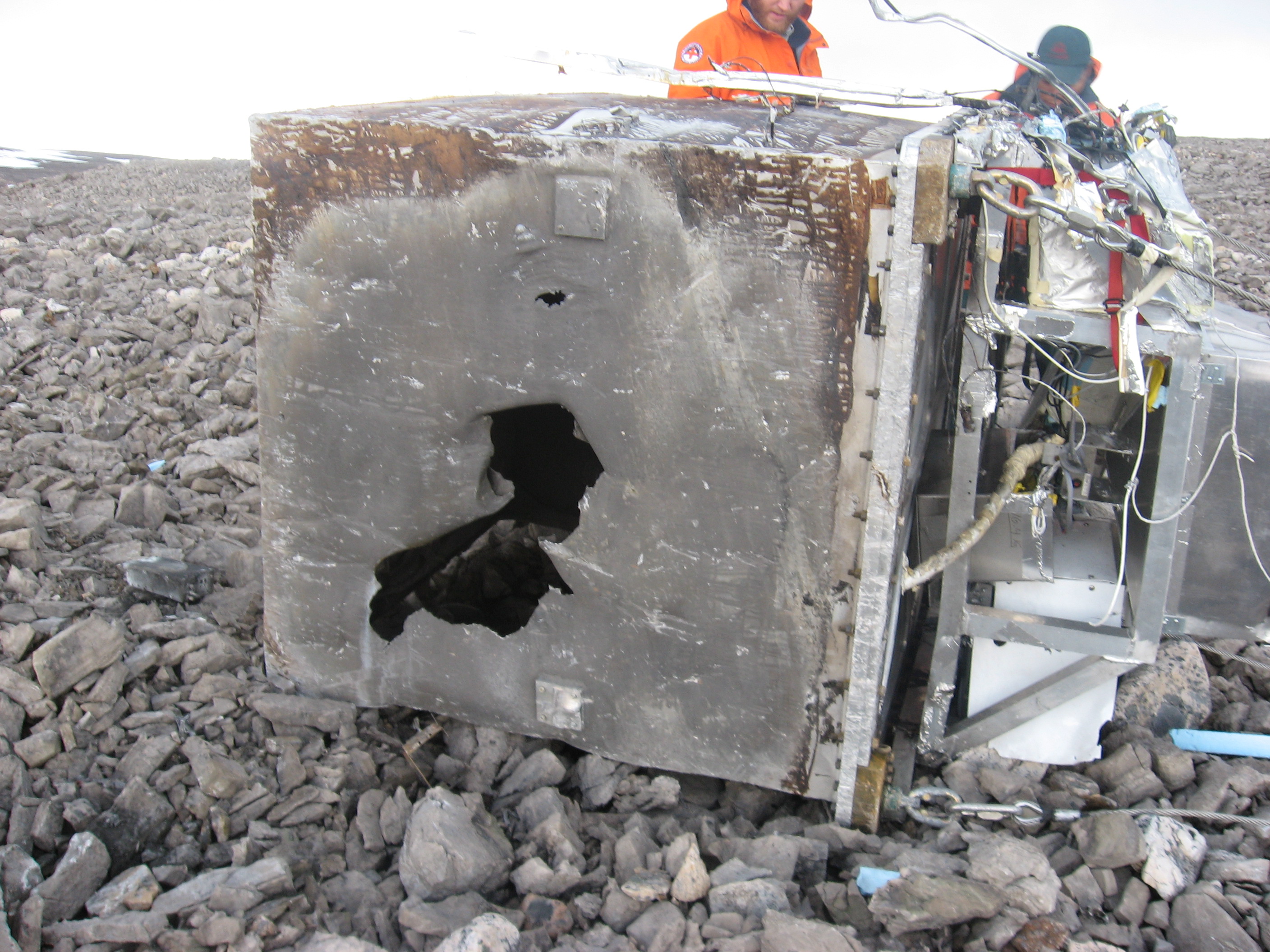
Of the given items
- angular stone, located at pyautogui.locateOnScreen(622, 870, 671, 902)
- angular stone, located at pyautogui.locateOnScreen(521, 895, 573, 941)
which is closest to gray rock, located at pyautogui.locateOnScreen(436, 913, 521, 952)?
angular stone, located at pyautogui.locateOnScreen(521, 895, 573, 941)

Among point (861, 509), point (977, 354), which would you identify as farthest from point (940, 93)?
point (861, 509)

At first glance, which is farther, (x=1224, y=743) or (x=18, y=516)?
(x=18, y=516)

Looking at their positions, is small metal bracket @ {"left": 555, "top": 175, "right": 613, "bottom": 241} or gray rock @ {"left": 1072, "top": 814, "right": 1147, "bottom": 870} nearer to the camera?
small metal bracket @ {"left": 555, "top": 175, "right": 613, "bottom": 241}

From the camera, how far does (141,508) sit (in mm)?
3971

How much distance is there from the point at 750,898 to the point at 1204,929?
1041 mm

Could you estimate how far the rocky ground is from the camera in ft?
7.50

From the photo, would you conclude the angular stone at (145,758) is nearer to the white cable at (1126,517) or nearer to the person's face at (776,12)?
the white cable at (1126,517)

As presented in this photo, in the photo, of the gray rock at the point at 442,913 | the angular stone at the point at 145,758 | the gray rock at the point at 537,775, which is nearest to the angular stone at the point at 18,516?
the angular stone at the point at 145,758

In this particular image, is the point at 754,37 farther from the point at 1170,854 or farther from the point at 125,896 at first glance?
the point at 125,896

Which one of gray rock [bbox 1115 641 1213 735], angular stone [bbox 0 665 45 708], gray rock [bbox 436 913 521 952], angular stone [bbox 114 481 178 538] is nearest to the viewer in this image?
gray rock [bbox 436 913 521 952]

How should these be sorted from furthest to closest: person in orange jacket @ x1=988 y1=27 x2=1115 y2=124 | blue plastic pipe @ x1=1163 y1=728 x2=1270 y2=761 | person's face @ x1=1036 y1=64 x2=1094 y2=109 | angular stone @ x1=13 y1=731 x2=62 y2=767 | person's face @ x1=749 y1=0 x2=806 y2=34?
person in orange jacket @ x1=988 y1=27 x2=1115 y2=124 → person's face @ x1=1036 y1=64 x2=1094 y2=109 → person's face @ x1=749 y1=0 x2=806 y2=34 → blue plastic pipe @ x1=1163 y1=728 x2=1270 y2=761 → angular stone @ x1=13 y1=731 x2=62 y2=767

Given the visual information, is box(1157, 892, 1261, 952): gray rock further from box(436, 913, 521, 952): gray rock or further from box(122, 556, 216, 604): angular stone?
box(122, 556, 216, 604): angular stone

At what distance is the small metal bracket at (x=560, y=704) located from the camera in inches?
111

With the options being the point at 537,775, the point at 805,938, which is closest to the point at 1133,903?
the point at 805,938
